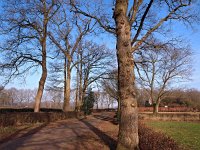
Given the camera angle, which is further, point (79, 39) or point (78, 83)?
point (78, 83)

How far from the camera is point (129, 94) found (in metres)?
8.23

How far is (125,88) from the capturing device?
8.27 meters

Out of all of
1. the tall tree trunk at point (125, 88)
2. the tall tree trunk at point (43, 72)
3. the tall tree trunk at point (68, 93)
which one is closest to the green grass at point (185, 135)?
the tall tree trunk at point (125, 88)

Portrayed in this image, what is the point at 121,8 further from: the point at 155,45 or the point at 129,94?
the point at 155,45

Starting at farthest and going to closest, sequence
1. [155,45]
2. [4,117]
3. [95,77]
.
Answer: [95,77], [4,117], [155,45]

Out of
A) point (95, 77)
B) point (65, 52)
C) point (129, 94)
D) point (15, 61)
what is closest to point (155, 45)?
point (129, 94)

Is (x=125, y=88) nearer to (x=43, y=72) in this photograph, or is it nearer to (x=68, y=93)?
(x=43, y=72)

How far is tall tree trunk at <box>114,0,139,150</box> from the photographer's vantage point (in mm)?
8078

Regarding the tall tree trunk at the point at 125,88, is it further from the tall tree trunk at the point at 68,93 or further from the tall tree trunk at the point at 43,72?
the tall tree trunk at the point at 68,93

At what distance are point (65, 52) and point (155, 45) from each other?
69.0ft

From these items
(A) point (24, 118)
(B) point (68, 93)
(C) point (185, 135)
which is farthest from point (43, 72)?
(C) point (185, 135)

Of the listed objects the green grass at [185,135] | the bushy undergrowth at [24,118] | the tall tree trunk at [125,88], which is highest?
the tall tree trunk at [125,88]

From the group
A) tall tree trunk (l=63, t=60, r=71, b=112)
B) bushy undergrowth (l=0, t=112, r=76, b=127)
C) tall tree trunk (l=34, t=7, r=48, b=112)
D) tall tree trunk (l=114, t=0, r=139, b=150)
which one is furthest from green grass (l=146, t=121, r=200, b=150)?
tall tree trunk (l=63, t=60, r=71, b=112)

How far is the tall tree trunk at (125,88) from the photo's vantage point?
318 inches
